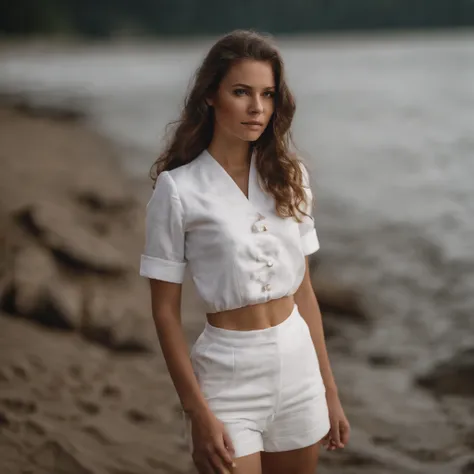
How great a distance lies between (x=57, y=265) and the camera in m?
4.36

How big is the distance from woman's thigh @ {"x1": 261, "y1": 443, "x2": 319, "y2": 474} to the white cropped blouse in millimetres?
273

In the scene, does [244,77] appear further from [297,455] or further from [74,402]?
[74,402]

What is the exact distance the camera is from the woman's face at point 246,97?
151 cm

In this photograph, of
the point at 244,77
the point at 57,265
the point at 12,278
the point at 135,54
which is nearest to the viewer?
the point at 244,77

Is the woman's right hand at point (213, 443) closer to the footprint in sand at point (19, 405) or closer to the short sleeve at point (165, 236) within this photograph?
the short sleeve at point (165, 236)

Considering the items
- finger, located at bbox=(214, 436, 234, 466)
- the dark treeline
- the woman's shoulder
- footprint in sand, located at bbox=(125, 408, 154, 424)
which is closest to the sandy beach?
footprint in sand, located at bbox=(125, 408, 154, 424)

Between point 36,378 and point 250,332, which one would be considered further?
point 36,378

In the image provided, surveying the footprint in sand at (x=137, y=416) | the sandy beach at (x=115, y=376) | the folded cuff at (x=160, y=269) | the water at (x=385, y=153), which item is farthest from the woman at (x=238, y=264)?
the water at (x=385, y=153)

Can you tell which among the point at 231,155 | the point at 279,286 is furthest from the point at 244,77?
the point at 279,286

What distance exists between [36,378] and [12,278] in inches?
30.3

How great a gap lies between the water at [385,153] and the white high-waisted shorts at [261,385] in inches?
116

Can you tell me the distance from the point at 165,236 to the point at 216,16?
6.55 m

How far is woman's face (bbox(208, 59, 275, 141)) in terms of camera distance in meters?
1.51

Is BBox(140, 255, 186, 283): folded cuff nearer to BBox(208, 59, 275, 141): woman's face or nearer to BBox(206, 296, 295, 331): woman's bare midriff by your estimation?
BBox(206, 296, 295, 331): woman's bare midriff
